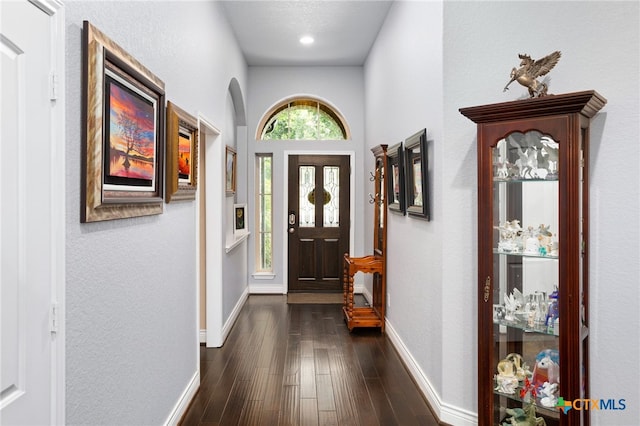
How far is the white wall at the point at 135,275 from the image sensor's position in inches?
62.1

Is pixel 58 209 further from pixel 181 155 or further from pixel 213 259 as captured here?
pixel 213 259

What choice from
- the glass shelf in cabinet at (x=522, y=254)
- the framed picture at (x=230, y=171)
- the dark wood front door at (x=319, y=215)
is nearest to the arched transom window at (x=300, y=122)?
the dark wood front door at (x=319, y=215)

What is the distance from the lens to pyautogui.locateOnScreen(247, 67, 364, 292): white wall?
6512mm

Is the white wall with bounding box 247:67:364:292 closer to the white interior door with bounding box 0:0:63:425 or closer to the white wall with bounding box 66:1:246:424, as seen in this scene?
the white wall with bounding box 66:1:246:424

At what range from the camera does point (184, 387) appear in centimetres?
302

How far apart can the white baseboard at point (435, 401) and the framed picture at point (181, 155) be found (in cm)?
214

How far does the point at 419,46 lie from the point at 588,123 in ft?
4.98

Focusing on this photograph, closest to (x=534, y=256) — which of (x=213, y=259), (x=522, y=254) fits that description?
(x=522, y=254)

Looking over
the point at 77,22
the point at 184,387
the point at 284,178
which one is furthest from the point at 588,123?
the point at 284,178

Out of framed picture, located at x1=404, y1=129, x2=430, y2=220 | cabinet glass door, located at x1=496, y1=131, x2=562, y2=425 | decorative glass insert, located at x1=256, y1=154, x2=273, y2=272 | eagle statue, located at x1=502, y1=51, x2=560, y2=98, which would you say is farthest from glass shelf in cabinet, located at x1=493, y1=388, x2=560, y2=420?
decorative glass insert, located at x1=256, y1=154, x2=273, y2=272

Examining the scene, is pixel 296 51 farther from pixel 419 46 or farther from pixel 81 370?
pixel 81 370

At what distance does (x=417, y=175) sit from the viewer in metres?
3.53

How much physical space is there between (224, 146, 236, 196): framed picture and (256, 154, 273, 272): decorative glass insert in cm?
85

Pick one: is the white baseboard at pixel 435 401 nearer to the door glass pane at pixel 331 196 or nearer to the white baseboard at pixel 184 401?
the white baseboard at pixel 184 401
